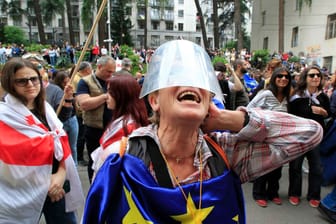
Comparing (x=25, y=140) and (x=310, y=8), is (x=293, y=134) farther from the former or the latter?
(x=310, y=8)

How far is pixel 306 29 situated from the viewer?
81.1 ft

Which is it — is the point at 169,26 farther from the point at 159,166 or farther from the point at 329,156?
the point at 159,166

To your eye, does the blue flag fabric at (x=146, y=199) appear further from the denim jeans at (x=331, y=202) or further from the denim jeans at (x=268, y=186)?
the denim jeans at (x=268, y=186)

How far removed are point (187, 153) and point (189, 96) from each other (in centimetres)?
31

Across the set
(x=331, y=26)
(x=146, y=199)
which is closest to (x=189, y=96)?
(x=146, y=199)

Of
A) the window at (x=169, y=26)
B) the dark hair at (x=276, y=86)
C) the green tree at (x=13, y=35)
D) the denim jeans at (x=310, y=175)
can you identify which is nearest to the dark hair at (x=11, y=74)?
the dark hair at (x=276, y=86)

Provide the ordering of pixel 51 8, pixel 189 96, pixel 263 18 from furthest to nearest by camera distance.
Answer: pixel 51 8 → pixel 263 18 → pixel 189 96

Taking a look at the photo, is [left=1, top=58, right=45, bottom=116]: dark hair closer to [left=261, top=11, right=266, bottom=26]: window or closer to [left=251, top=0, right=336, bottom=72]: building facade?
[left=251, top=0, right=336, bottom=72]: building facade

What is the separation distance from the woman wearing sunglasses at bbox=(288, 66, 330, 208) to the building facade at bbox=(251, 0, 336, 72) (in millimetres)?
16640

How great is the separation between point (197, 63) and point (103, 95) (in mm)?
2603

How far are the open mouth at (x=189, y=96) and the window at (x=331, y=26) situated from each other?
24.7m

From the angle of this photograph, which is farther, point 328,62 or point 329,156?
point 328,62

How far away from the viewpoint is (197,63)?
1171 millimetres

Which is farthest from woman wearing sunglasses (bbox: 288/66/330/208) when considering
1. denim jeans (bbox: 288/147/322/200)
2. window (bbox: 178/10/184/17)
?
window (bbox: 178/10/184/17)
